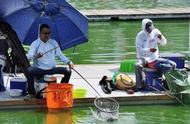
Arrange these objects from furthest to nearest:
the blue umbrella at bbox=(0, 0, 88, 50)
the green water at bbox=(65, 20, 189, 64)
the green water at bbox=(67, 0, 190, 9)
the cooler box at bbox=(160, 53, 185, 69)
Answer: the green water at bbox=(67, 0, 190, 9) < the green water at bbox=(65, 20, 189, 64) < the cooler box at bbox=(160, 53, 185, 69) < the blue umbrella at bbox=(0, 0, 88, 50)

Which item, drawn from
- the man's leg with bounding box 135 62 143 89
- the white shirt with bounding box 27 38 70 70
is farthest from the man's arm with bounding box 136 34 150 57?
the white shirt with bounding box 27 38 70 70

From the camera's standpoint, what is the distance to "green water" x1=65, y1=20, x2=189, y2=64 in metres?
15.0

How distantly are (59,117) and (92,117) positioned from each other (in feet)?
1.68

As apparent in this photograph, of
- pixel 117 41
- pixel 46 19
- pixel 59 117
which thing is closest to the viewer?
pixel 59 117

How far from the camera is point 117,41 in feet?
58.5

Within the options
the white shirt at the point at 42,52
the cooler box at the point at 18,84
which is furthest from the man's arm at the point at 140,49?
the cooler box at the point at 18,84

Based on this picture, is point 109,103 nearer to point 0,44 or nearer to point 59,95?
point 59,95

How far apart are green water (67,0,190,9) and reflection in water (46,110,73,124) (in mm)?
18555

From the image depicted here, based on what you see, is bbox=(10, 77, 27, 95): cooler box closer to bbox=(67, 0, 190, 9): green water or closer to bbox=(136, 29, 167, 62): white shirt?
bbox=(136, 29, 167, 62): white shirt

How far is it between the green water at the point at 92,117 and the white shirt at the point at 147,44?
3.59 ft

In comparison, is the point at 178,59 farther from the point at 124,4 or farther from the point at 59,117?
the point at 124,4

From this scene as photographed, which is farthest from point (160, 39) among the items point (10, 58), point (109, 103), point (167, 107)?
point (10, 58)

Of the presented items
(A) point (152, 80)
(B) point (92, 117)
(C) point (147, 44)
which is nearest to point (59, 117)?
(B) point (92, 117)

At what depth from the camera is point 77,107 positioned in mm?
9789
